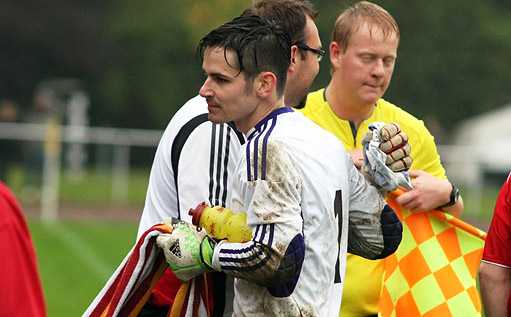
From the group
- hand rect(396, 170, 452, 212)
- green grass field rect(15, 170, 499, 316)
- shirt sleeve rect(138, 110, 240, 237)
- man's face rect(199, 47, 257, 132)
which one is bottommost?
green grass field rect(15, 170, 499, 316)

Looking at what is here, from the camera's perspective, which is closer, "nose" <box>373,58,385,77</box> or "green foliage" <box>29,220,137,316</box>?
"nose" <box>373,58,385,77</box>

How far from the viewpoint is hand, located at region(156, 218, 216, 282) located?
10.3ft

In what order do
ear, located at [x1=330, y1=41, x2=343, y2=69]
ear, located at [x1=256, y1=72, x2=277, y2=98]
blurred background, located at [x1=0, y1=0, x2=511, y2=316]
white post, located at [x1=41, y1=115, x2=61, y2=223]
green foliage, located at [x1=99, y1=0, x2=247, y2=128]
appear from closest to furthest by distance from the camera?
ear, located at [x1=256, y1=72, x2=277, y2=98] → ear, located at [x1=330, y1=41, x2=343, y2=69] → white post, located at [x1=41, y1=115, x2=61, y2=223] → blurred background, located at [x1=0, y1=0, x2=511, y2=316] → green foliage, located at [x1=99, y1=0, x2=247, y2=128]

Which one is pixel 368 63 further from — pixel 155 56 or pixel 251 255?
pixel 155 56

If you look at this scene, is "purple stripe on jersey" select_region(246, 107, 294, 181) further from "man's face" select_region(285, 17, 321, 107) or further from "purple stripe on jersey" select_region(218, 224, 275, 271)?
"man's face" select_region(285, 17, 321, 107)

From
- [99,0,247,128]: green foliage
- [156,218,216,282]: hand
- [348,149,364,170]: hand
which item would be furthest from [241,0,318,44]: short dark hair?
[99,0,247,128]: green foliage

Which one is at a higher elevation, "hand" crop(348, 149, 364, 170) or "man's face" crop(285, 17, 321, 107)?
"man's face" crop(285, 17, 321, 107)

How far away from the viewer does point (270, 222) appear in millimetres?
2916

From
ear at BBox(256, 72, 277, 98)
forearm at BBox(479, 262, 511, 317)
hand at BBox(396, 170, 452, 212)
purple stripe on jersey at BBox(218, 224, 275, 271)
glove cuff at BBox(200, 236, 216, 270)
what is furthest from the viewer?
hand at BBox(396, 170, 452, 212)

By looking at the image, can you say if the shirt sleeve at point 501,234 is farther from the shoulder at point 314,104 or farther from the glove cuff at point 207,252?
the shoulder at point 314,104

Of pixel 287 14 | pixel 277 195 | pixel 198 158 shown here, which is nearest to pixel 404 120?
pixel 287 14

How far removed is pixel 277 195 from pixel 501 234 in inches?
42.8

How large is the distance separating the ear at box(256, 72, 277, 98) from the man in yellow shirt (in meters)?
1.15

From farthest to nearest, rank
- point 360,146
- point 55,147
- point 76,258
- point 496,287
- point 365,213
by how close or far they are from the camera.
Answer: point 55,147 → point 76,258 → point 360,146 → point 496,287 → point 365,213
